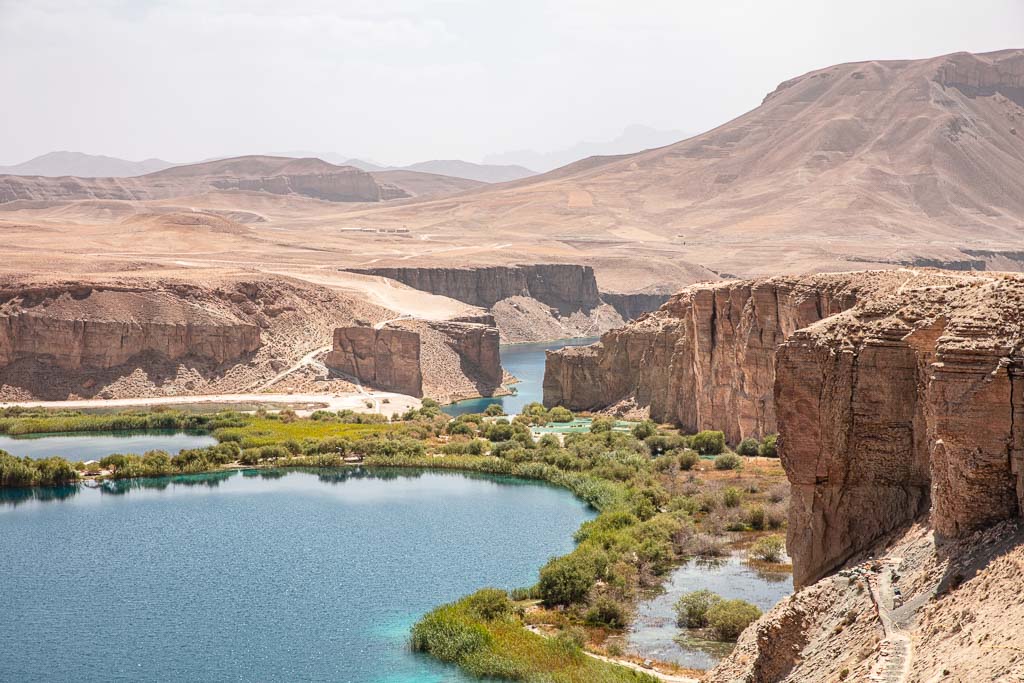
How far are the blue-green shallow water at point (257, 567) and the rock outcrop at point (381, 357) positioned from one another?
24.7 metres

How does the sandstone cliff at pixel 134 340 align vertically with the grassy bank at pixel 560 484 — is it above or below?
above

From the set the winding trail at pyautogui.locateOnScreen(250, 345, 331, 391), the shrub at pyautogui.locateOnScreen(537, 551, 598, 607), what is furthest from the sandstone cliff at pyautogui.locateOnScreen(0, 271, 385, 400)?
the shrub at pyautogui.locateOnScreen(537, 551, 598, 607)

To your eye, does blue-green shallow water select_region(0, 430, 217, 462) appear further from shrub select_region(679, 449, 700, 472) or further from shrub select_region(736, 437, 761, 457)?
shrub select_region(736, 437, 761, 457)

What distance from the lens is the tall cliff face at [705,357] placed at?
49.1 m

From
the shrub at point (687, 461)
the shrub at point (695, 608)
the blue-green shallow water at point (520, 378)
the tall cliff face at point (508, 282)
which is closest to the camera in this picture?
the shrub at point (695, 608)

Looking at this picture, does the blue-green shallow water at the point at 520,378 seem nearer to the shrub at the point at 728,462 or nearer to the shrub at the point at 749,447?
the shrub at the point at 749,447

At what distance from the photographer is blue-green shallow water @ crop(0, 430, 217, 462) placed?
60.8 metres

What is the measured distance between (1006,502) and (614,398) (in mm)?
56756

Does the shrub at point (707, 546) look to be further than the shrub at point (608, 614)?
Yes

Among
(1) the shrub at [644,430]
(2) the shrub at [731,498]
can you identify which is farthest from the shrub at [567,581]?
(1) the shrub at [644,430]

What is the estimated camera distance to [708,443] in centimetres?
5719

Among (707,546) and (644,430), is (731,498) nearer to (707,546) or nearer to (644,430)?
(707,546)

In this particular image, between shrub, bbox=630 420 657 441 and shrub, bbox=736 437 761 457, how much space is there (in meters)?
6.16

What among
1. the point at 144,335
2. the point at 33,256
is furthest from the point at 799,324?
the point at 33,256
